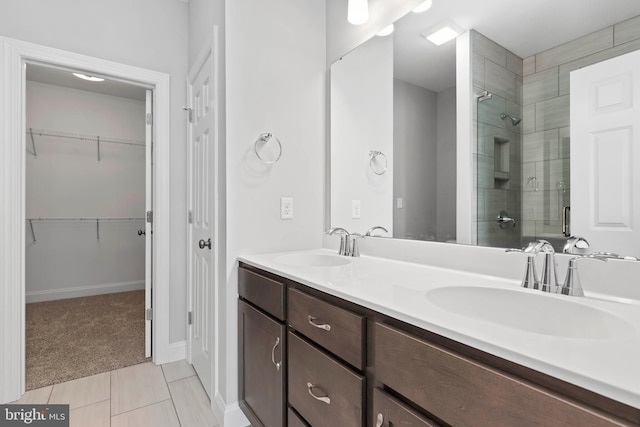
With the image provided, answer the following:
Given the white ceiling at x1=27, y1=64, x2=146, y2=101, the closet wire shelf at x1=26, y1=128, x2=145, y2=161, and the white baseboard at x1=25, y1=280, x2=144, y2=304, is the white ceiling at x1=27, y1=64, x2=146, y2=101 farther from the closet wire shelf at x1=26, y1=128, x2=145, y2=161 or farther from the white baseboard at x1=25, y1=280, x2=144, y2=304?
the white baseboard at x1=25, y1=280, x2=144, y2=304

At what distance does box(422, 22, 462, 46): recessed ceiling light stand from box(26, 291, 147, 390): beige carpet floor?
8.84 feet

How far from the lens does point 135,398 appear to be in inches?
72.3

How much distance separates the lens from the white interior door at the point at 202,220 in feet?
5.83

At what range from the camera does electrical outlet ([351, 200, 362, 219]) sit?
5.86ft

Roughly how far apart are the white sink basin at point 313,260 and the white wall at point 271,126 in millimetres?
162

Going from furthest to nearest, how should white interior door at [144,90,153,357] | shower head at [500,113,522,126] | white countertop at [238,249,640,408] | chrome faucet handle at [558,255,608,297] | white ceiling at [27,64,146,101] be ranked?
white ceiling at [27,64,146,101] → white interior door at [144,90,153,357] → shower head at [500,113,522,126] → chrome faucet handle at [558,255,608,297] → white countertop at [238,249,640,408]

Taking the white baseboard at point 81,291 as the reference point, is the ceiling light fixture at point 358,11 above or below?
above

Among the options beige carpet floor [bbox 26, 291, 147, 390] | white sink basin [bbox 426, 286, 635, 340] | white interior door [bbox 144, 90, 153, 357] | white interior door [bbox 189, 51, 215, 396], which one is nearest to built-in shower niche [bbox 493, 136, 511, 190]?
white sink basin [bbox 426, 286, 635, 340]

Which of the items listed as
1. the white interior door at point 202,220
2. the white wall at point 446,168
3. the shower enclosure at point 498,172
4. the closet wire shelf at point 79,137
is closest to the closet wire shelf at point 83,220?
the closet wire shelf at point 79,137

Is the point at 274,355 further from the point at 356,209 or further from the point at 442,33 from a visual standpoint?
the point at 442,33

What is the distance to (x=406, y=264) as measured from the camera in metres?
1.38

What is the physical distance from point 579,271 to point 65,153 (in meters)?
4.82

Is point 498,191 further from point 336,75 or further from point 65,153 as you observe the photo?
point 65,153

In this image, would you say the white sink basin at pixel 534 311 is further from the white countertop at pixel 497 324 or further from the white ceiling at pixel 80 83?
the white ceiling at pixel 80 83
